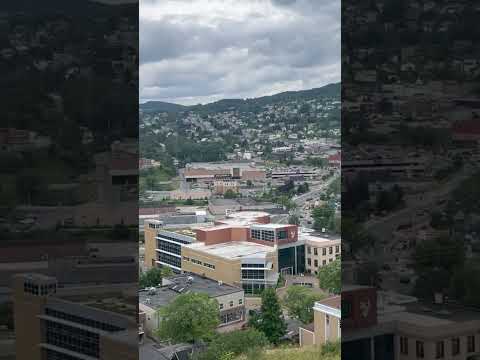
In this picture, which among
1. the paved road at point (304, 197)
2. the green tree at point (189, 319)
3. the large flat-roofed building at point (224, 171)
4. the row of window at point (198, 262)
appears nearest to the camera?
the green tree at point (189, 319)

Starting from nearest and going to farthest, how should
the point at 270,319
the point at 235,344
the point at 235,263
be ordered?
the point at 235,344
the point at 270,319
the point at 235,263

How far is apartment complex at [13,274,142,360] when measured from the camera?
1672 millimetres

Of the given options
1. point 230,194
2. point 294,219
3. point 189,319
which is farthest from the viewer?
point 230,194

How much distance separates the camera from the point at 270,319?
552 centimetres

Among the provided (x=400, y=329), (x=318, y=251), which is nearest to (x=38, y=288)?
(x=400, y=329)

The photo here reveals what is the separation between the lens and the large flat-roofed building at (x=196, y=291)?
536cm

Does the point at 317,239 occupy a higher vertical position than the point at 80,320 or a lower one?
lower

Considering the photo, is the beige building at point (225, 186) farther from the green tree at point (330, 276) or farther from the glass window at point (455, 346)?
the glass window at point (455, 346)

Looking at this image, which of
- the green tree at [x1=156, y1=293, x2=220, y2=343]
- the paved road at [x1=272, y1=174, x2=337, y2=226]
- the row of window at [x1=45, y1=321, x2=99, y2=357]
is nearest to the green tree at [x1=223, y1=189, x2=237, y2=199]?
the paved road at [x1=272, y1=174, x2=337, y2=226]

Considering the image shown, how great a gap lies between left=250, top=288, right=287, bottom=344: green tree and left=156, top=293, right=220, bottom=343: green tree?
393 millimetres

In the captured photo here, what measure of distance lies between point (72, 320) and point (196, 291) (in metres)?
4.05

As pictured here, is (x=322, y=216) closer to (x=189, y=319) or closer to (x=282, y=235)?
(x=282, y=235)

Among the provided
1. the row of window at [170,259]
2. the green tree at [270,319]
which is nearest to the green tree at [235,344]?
the green tree at [270,319]

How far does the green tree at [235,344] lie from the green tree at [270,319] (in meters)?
0.09
